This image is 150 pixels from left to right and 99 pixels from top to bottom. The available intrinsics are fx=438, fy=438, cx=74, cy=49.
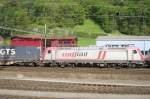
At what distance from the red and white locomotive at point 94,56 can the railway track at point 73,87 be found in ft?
88.2

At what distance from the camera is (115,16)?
109375 mm

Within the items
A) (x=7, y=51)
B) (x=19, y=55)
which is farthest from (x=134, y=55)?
(x=7, y=51)

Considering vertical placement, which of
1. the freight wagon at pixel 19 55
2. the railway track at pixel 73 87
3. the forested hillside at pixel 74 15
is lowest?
the freight wagon at pixel 19 55

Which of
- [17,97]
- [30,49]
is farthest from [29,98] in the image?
[30,49]

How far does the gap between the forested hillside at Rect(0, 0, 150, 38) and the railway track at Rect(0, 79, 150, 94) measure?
234 feet

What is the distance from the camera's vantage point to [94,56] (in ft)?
182

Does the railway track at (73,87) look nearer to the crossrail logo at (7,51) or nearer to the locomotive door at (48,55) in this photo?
the locomotive door at (48,55)

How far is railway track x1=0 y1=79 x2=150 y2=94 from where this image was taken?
77.4ft

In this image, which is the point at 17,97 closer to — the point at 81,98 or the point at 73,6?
the point at 81,98

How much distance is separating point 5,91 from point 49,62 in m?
33.7

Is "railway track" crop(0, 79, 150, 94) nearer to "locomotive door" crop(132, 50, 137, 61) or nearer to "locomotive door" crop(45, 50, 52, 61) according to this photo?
"locomotive door" crop(132, 50, 137, 61)

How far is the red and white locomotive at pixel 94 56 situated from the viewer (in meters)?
53.4

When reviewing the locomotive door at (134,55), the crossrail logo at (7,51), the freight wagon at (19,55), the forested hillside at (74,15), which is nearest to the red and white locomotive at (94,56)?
the locomotive door at (134,55)

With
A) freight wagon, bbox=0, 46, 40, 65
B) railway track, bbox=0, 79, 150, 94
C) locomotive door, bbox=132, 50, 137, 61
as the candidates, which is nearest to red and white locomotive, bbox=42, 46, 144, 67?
locomotive door, bbox=132, 50, 137, 61
